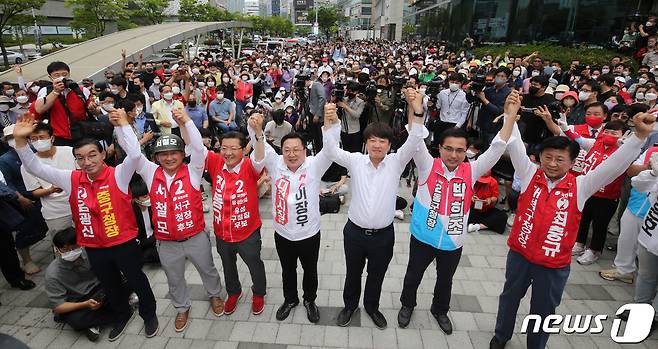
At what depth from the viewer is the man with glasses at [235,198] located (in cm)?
328

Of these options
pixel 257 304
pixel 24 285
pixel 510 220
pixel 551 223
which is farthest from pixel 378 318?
pixel 24 285

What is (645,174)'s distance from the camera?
3432 mm

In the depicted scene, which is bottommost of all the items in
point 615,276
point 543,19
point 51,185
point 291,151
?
point 615,276

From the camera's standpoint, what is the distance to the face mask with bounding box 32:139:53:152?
144 inches

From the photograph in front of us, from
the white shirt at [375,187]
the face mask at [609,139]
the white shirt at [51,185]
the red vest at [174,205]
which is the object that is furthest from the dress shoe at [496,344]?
the white shirt at [51,185]

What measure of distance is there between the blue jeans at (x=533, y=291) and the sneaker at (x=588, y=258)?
2064mm

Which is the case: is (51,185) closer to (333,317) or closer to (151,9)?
(333,317)

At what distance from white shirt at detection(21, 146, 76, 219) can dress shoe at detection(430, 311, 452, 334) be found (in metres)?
4.04

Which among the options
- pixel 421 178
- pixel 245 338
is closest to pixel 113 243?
pixel 245 338

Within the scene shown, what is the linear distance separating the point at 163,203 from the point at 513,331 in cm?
348

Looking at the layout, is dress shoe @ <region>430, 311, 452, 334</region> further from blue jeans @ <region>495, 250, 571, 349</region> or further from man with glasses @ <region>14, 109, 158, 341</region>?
man with glasses @ <region>14, 109, 158, 341</region>

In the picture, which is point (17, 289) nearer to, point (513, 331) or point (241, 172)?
point (241, 172)

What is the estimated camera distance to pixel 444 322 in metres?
3.55

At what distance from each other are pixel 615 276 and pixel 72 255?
5.83 meters
